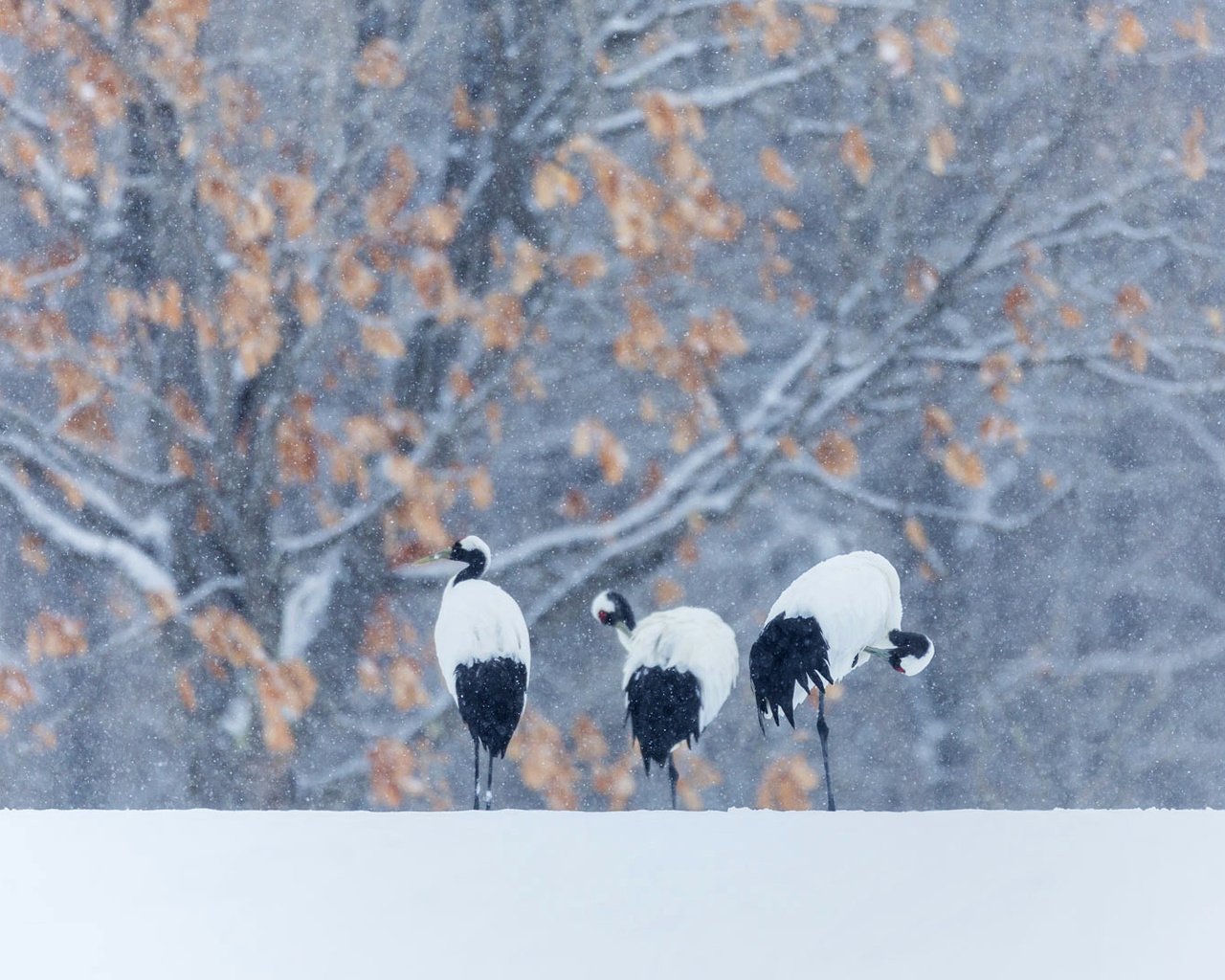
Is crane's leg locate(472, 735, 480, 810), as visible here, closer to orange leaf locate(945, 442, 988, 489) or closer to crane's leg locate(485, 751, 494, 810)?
crane's leg locate(485, 751, 494, 810)

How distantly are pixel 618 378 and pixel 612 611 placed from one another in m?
0.40

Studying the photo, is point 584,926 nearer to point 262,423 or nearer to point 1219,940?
point 1219,940

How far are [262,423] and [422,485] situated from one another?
303mm

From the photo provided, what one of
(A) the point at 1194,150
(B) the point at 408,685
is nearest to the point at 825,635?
(B) the point at 408,685

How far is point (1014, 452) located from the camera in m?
2.29

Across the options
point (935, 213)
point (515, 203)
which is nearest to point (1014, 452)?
point (935, 213)

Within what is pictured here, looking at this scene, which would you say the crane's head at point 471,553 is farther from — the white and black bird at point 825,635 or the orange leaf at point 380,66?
the orange leaf at point 380,66

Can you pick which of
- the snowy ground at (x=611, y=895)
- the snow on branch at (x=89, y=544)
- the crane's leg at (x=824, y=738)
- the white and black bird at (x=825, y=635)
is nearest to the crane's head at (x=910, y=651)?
the white and black bird at (x=825, y=635)

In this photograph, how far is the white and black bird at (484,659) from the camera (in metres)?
2.26

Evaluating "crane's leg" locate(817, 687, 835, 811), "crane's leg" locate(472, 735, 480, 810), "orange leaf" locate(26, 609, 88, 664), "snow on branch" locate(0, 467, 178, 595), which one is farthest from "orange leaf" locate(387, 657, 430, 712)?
"crane's leg" locate(817, 687, 835, 811)

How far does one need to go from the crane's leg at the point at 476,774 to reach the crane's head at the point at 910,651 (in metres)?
Answer: 0.73

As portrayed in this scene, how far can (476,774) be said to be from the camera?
2.28m

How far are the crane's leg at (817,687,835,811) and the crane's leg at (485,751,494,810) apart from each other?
0.57 metres

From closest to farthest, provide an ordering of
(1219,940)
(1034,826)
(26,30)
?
(1219,940)
(1034,826)
(26,30)
